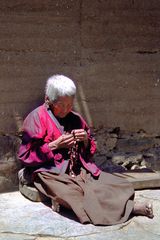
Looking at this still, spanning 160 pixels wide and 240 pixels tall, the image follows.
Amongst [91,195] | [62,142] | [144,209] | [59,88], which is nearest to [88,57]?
[59,88]

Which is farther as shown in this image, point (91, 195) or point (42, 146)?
point (42, 146)

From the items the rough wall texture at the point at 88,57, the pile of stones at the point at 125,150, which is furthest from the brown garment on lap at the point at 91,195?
the pile of stones at the point at 125,150

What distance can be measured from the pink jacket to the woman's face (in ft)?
0.26

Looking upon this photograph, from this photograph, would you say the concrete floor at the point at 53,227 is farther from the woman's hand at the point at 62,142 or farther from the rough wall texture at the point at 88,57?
the rough wall texture at the point at 88,57

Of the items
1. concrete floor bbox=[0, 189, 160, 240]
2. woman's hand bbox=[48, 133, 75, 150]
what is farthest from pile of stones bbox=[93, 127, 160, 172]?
concrete floor bbox=[0, 189, 160, 240]

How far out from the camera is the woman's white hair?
5.22 meters

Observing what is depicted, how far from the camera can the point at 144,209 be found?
509cm

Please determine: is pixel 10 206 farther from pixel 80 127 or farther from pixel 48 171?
pixel 80 127


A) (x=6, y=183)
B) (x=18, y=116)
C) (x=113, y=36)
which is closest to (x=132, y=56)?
(x=113, y=36)

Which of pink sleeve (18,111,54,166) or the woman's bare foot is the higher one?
pink sleeve (18,111,54,166)

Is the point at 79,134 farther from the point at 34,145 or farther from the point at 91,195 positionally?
the point at 91,195

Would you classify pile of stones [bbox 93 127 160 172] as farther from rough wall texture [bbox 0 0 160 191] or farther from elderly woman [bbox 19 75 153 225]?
elderly woman [bbox 19 75 153 225]

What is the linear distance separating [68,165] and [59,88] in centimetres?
70

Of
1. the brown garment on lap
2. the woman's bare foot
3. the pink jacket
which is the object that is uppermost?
the pink jacket
